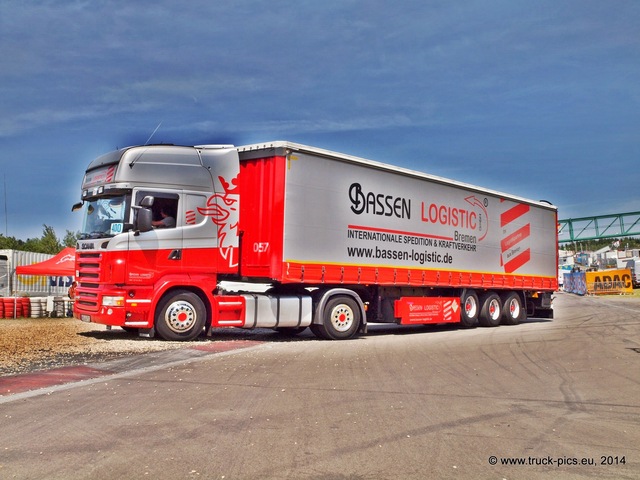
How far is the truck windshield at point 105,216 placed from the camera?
13.3 meters

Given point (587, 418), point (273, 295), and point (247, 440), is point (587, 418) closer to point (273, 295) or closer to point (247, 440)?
point (247, 440)

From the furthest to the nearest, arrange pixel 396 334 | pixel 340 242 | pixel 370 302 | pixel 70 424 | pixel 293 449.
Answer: pixel 396 334 < pixel 370 302 < pixel 340 242 < pixel 70 424 < pixel 293 449

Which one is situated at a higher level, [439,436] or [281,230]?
[281,230]

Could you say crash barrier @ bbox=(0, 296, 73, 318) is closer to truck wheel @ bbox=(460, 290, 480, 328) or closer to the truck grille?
the truck grille

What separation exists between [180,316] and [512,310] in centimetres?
1237

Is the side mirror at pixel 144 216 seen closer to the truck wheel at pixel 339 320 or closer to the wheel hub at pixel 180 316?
the wheel hub at pixel 180 316

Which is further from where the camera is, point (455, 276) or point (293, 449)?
point (455, 276)

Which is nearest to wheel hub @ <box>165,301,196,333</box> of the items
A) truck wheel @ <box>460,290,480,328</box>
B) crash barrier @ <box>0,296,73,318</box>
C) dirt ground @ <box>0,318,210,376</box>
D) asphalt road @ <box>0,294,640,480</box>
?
dirt ground @ <box>0,318,210,376</box>

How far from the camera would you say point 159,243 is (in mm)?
13484

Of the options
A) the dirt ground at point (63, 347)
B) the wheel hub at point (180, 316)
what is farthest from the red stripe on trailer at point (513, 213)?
the wheel hub at point (180, 316)

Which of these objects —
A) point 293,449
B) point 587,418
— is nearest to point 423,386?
point 587,418

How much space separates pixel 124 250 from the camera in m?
13.2

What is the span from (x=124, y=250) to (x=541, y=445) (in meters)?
9.71

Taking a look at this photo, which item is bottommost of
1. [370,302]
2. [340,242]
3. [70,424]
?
[70,424]
